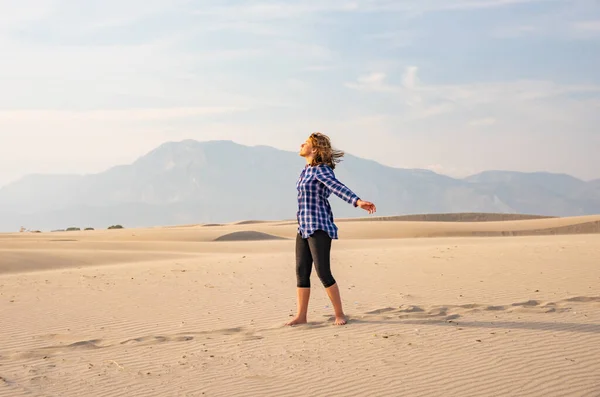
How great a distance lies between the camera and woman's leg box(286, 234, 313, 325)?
7670mm

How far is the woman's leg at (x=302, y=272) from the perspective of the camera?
7670 millimetres

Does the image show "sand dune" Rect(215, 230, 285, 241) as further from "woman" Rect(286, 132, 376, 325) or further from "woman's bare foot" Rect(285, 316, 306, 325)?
"woman" Rect(286, 132, 376, 325)

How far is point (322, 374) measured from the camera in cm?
577

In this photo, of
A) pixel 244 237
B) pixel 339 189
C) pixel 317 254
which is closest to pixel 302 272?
pixel 317 254

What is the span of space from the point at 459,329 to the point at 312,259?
1.61 m

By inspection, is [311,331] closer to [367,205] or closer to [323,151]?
[367,205]

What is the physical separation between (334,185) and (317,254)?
0.73 metres

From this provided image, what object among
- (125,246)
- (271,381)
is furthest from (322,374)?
(125,246)

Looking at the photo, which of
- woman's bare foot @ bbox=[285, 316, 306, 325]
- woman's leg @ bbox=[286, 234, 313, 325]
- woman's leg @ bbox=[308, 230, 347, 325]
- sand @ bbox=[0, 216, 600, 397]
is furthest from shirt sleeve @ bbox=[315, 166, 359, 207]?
woman's bare foot @ bbox=[285, 316, 306, 325]

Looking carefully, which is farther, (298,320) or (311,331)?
(298,320)

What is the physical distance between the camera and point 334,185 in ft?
23.7

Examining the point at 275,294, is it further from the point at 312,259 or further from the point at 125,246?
the point at 125,246

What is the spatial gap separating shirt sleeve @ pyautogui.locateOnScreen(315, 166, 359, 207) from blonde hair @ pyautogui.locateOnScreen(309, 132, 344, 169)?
11 centimetres

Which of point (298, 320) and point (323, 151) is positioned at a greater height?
point (323, 151)
